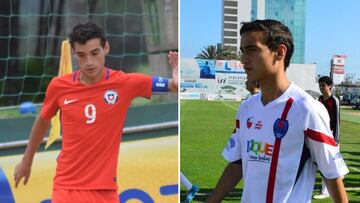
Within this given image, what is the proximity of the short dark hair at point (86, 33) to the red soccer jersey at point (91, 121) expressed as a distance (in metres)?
0.18

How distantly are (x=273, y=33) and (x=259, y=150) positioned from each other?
1.24 feet

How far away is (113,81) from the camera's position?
2.84m

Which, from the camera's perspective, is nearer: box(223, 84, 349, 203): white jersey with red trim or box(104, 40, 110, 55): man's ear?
box(223, 84, 349, 203): white jersey with red trim

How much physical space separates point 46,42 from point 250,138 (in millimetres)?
1510

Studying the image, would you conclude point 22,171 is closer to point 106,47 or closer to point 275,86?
point 106,47

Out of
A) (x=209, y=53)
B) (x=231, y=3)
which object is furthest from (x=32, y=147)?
(x=231, y=3)

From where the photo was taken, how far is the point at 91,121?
110 inches

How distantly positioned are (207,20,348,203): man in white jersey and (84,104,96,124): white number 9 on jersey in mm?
1282

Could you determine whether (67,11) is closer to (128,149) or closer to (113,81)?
(113,81)

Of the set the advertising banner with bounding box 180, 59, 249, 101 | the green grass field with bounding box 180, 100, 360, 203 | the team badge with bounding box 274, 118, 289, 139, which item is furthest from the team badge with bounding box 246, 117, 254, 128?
the advertising banner with bounding box 180, 59, 249, 101

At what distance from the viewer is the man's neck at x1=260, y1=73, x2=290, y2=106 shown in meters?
1.65

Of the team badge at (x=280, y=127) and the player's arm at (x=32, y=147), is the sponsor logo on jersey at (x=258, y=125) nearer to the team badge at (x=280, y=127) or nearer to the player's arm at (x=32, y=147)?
the team badge at (x=280, y=127)

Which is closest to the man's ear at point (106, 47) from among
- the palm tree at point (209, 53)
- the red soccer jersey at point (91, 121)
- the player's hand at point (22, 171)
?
the red soccer jersey at point (91, 121)

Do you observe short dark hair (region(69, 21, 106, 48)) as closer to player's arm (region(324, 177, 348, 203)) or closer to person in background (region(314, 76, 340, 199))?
player's arm (region(324, 177, 348, 203))
